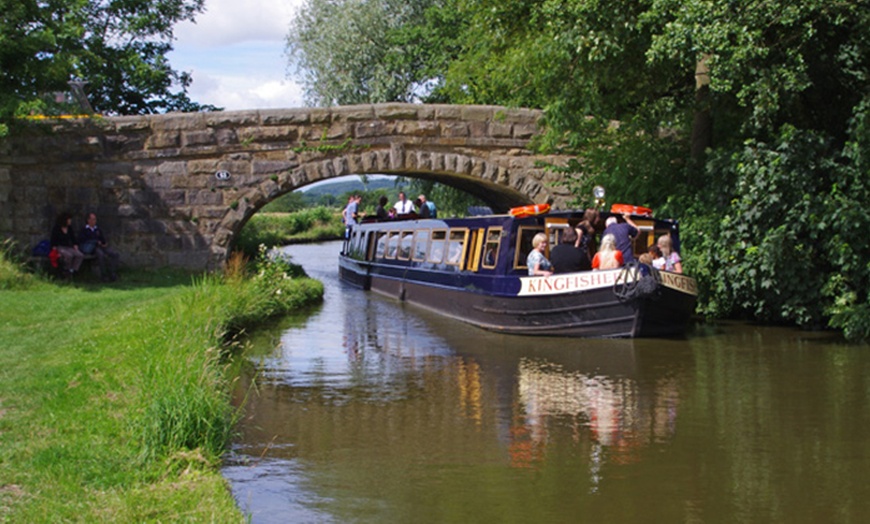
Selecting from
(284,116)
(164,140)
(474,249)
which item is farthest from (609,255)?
(164,140)

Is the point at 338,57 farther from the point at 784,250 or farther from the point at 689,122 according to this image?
the point at 784,250

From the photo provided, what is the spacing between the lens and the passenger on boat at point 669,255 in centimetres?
1402

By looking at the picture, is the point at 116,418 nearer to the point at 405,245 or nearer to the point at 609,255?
the point at 609,255

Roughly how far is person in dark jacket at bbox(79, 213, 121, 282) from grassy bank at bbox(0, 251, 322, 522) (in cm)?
534

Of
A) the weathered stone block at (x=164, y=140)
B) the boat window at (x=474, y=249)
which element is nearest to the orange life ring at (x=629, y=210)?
the boat window at (x=474, y=249)

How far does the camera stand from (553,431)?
27.7 ft

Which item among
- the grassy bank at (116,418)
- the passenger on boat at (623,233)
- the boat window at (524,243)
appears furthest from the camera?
the boat window at (524,243)

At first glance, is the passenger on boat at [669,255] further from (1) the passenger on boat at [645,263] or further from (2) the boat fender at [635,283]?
(2) the boat fender at [635,283]

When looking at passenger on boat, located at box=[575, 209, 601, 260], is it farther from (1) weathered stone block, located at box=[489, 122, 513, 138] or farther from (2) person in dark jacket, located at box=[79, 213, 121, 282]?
(2) person in dark jacket, located at box=[79, 213, 121, 282]

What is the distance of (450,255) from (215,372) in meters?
8.90

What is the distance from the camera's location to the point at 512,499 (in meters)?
6.62

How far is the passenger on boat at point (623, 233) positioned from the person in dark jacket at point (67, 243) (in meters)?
8.34

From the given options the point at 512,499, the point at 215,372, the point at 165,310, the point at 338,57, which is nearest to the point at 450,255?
the point at 165,310

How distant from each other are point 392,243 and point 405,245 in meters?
1.11
